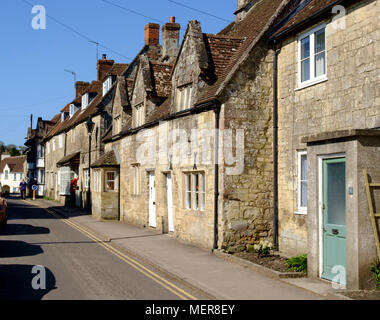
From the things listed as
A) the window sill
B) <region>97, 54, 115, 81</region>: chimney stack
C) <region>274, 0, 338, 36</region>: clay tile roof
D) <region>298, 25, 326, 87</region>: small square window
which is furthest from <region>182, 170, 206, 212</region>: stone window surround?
<region>97, 54, 115, 81</region>: chimney stack

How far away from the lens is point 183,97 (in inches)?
663

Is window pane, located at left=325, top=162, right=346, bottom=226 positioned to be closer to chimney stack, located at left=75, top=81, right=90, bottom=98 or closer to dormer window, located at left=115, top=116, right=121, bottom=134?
dormer window, located at left=115, top=116, right=121, bottom=134

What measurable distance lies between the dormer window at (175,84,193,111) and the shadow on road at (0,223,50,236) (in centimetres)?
731

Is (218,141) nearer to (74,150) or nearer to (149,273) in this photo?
(149,273)

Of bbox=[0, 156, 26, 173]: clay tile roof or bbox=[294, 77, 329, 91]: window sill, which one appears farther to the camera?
bbox=[0, 156, 26, 173]: clay tile roof

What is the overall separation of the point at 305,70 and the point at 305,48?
611 mm

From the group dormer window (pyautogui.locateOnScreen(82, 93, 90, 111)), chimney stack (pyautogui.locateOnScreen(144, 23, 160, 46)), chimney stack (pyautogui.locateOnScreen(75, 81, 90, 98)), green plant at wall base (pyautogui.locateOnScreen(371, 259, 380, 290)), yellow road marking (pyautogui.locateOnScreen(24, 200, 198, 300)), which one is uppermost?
chimney stack (pyautogui.locateOnScreen(144, 23, 160, 46))

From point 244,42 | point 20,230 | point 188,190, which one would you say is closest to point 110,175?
point 20,230

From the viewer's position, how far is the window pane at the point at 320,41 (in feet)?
39.3

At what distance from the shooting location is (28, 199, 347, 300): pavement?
28.3 feet

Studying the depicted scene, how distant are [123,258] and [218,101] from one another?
5313 mm

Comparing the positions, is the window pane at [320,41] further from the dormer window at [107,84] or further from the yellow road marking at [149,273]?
the dormer window at [107,84]

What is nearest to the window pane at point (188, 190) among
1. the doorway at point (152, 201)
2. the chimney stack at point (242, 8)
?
the doorway at point (152, 201)

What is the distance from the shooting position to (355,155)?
8664 millimetres
